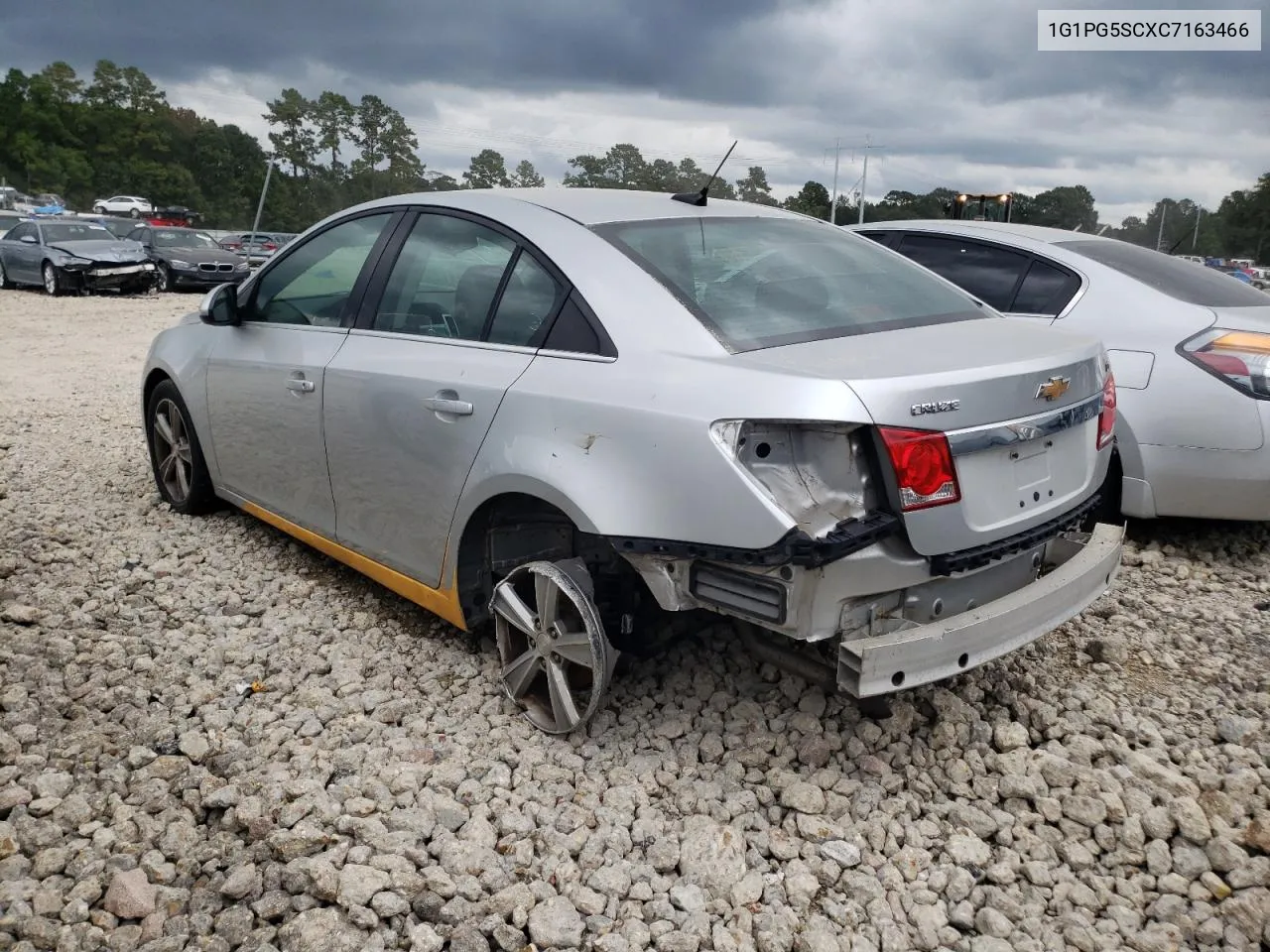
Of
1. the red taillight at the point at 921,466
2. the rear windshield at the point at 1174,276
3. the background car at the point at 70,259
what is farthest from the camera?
the background car at the point at 70,259

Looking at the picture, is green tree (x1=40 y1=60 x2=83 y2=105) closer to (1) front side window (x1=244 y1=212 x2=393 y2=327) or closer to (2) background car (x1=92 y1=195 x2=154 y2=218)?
(2) background car (x1=92 y1=195 x2=154 y2=218)

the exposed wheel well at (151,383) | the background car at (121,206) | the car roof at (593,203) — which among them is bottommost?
the exposed wheel well at (151,383)

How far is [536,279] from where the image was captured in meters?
3.28

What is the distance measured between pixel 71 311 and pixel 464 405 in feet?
53.7

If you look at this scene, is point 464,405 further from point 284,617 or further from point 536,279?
point 284,617

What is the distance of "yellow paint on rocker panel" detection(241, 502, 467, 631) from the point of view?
11.6 ft

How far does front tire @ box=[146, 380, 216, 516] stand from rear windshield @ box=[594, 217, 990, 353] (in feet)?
9.33

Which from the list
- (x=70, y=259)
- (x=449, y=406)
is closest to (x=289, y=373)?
(x=449, y=406)

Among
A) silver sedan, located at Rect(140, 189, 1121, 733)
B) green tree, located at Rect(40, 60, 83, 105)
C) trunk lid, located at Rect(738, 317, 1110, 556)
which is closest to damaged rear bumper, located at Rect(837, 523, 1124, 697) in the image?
silver sedan, located at Rect(140, 189, 1121, 733)

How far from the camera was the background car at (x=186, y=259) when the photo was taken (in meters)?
21.8

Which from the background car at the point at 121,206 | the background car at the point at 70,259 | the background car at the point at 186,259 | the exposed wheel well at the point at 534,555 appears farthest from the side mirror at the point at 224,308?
the background car at the point at 121,206

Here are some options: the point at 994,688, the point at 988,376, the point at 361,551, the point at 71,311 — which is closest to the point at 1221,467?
the point at 994,688

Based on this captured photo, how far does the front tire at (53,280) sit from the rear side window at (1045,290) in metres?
19.4

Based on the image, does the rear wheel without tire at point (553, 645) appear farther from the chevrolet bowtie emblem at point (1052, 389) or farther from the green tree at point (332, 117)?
the green tree at point (332, 117)
